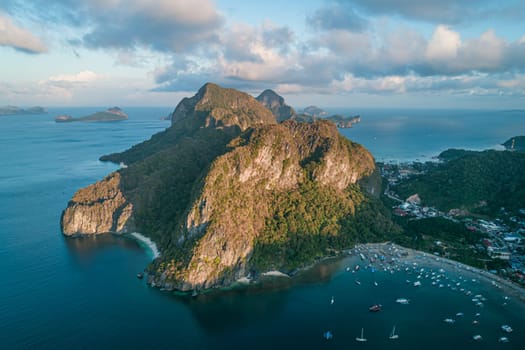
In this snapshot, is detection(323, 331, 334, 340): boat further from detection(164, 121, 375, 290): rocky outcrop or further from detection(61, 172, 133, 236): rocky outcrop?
detection(61, 172, 133, 236): rocky outcrop

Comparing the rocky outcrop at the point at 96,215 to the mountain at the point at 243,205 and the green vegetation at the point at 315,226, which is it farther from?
the green vegetation at the point at 315,226

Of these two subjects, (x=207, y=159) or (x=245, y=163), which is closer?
(x=245, y=163)

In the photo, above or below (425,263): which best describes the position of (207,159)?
above

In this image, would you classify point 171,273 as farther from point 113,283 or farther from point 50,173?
point 50,173

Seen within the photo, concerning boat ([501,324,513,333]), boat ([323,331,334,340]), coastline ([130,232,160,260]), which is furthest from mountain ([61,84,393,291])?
boat ([501,324,513,333])

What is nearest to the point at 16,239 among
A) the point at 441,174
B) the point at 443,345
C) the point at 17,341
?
the point at 17,341

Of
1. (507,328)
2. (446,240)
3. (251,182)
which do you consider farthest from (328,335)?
(446,240)
